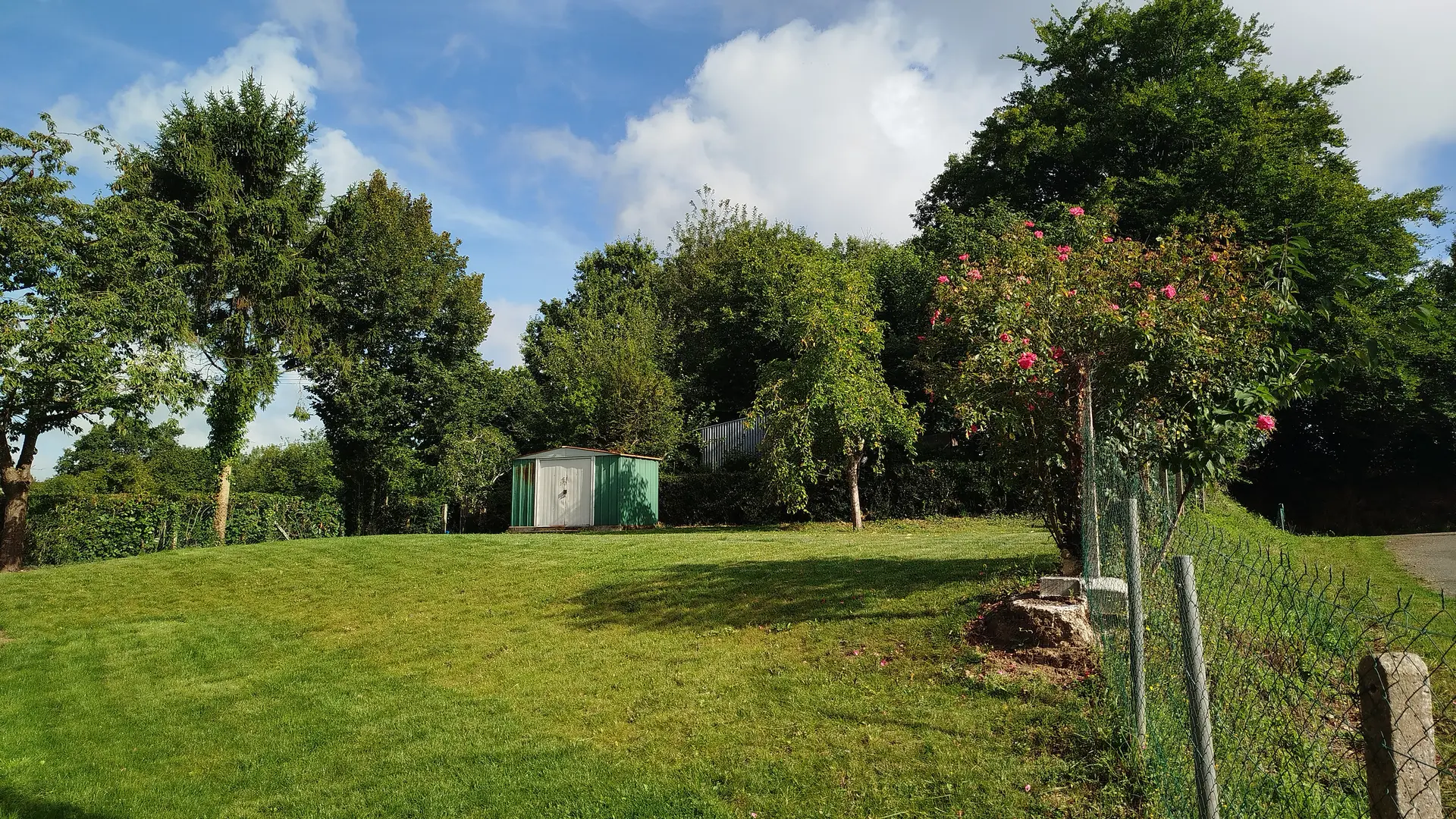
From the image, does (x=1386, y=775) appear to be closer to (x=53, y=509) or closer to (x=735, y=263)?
(x=53, y=509)

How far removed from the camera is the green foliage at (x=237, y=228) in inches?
776

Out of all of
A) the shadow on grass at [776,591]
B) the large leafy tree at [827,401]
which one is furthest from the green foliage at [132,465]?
the shadow on grass at [776,591]

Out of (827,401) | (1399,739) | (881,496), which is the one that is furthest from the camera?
(881,496)

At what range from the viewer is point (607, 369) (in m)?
26.0

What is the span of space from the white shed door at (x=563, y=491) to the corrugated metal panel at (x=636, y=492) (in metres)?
0.89

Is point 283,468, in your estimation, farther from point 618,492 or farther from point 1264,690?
point 1264,690

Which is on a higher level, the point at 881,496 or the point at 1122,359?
the point at 1122,359

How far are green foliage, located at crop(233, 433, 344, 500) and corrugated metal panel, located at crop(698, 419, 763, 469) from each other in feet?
65.2

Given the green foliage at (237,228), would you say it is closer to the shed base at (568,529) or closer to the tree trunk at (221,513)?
the tree trunk at (221,513)

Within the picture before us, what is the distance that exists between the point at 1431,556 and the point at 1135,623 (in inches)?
426

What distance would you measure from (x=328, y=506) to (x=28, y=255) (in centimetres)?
962

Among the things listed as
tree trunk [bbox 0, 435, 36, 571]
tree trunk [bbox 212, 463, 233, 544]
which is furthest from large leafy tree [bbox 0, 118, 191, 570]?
tree trunk [bbox 212, 463, 233, 544]

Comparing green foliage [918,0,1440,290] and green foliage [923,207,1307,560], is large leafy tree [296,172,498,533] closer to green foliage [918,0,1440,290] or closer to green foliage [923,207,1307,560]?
green foliage [918,0,1440,290]

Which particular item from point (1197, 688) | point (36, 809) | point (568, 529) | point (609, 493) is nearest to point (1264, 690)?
point (1197, 688)
